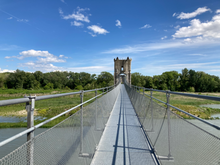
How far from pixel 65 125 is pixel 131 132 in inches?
115

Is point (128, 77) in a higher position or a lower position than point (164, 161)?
higher

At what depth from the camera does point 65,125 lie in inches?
57.9

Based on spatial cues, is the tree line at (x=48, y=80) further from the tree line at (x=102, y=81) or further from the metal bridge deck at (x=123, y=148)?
the metal bridge deck at (x=123, y=148)

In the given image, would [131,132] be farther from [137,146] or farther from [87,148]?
[87,148]

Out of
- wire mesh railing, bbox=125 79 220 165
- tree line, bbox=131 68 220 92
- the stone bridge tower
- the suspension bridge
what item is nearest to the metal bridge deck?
the suspension bridge

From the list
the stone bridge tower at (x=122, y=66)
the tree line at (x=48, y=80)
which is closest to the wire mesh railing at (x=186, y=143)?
the stone bridge tower at (x=122, y=66)

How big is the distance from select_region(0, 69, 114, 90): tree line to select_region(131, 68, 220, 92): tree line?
68.1 ft

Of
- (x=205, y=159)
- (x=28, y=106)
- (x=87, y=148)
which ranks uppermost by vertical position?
(x=28, y=106)

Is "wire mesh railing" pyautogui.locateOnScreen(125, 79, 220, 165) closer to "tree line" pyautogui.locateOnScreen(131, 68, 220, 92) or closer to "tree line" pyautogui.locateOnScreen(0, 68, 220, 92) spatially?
"tree line" pyautogui.locateOnScreen(0, 68, 220, 92)

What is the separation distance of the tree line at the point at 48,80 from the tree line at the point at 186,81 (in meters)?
20.8

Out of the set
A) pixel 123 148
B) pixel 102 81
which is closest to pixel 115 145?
pixel 123 148

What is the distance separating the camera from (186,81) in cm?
6988

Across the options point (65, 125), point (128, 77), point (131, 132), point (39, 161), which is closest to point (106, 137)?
point (131, 132)

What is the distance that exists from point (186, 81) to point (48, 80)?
67.4 metres
